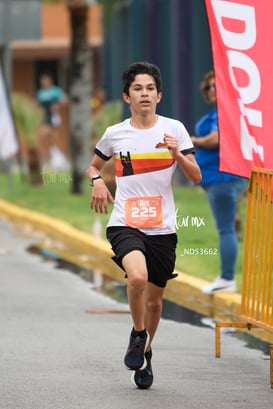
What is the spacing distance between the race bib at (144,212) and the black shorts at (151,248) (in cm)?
5

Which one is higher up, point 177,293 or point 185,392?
point 185,392

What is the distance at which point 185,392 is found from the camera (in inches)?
317

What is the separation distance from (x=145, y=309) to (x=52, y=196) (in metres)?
17.1

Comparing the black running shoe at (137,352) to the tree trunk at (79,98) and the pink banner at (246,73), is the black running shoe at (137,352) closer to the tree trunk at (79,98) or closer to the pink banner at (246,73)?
the pink banner at (246,73)

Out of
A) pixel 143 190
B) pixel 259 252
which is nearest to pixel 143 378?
pixel 143 190

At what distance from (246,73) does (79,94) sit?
17.0 metres

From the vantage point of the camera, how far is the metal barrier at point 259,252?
8.64 m

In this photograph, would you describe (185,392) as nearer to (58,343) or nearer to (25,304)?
(58,343)

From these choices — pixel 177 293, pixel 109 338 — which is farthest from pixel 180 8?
pixel 109 338

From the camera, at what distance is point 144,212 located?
26.6 ft

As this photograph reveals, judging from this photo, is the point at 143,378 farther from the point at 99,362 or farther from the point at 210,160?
the point at 210,160

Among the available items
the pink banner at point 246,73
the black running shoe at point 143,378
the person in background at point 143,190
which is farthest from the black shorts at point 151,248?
the pink banner at point 246,73

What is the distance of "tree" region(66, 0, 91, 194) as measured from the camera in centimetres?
2536

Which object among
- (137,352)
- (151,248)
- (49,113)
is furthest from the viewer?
(49,113)
